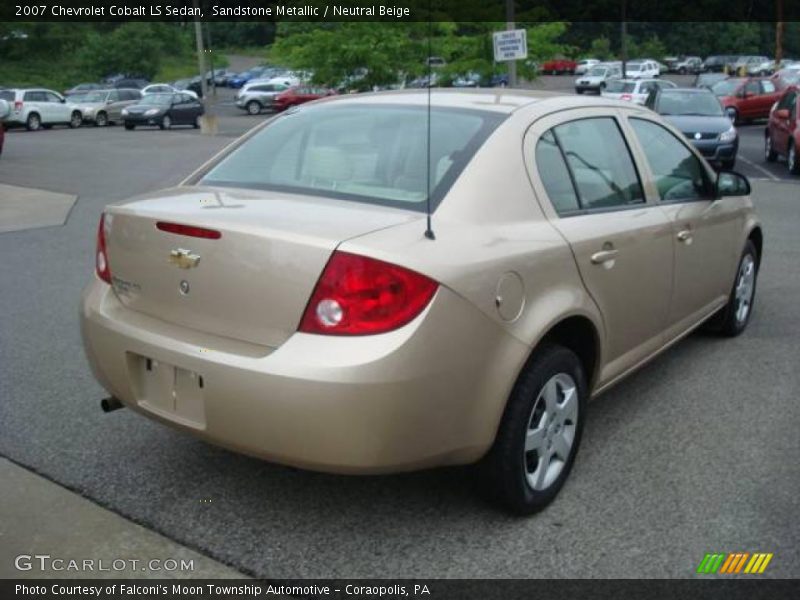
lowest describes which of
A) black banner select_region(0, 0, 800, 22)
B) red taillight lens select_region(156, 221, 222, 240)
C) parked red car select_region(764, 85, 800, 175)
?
parked red car select_region(764, 85, 800, 175)

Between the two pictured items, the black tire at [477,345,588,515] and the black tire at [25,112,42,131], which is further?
the black tire at [25,112,42,131]

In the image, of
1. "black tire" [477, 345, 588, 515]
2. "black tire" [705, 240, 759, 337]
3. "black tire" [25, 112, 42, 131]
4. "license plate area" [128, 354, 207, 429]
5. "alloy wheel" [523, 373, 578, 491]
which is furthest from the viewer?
"black tire" [25, 112, 42, 131]

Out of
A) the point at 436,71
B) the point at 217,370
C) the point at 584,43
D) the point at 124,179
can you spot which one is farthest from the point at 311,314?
the point at 584,43

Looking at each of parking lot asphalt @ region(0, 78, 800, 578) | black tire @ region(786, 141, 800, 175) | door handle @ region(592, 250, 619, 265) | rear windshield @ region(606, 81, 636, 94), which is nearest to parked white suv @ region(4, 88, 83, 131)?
rear windshield @ region(606, 81, 636, 94)

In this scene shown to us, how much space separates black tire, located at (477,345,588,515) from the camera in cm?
314

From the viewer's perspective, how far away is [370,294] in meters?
2.79

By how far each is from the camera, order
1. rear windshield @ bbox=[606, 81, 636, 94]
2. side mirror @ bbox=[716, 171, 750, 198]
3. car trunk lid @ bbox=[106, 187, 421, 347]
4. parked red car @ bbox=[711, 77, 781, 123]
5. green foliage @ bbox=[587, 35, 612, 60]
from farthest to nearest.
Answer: green foliage @ bbox=[587, 35, 612, 60], parked red car @ bbox=[711, 77, 781, 123], rear windshield @ bbox=[606, 81, 636, 94], side mirror @ bbox=[716, 171, 750, 198], car trunk lid @ bbox=[106, 187, 421, 347]

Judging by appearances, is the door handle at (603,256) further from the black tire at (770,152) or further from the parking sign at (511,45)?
the black tire at (770,152)

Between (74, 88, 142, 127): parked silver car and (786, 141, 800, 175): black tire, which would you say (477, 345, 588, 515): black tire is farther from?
(74, 88, 142, 127): parked silver car

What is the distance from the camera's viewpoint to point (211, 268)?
9.90 ft

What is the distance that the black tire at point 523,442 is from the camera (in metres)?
3.14

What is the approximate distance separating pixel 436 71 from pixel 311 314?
19.6 metres

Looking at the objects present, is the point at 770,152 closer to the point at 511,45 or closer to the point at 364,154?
the point at 511,45

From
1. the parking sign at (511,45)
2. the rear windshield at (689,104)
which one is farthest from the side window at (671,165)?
the rear windshield at (689,104)
